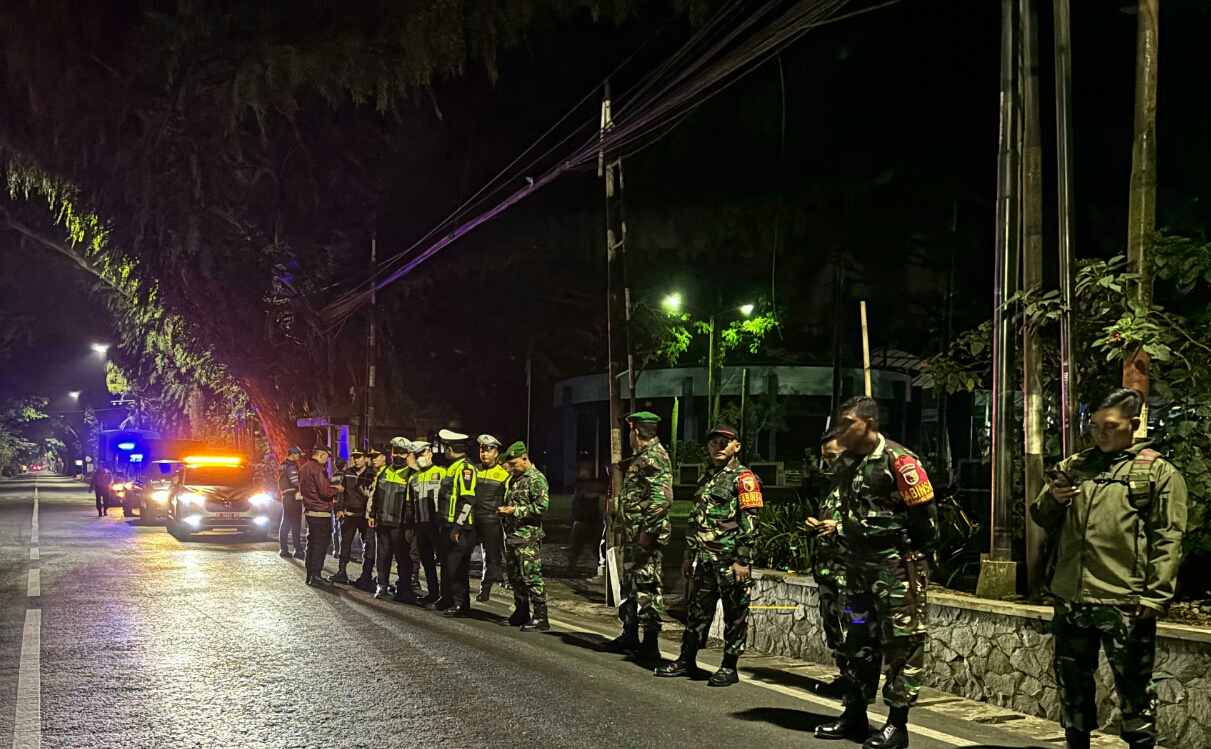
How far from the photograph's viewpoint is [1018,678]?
22.1ft

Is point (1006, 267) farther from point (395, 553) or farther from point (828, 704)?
point (395, 553)

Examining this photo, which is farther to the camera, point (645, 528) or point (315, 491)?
point (315, 491)

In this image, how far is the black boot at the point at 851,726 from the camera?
602 centimetres

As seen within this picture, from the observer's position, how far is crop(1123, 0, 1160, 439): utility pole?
24.3 ft

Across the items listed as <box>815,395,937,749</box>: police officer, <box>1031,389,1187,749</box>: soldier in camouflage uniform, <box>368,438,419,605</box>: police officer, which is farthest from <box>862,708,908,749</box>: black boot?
<box>368,438,419,605</box>: police officer

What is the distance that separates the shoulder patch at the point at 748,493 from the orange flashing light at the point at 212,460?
16.2 meters

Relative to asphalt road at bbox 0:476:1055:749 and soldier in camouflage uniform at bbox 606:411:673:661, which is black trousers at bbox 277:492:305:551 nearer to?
asphalt road at bbox 0:476:1055:749

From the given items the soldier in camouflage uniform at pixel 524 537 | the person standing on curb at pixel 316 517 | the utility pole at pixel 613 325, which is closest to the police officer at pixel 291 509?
the person standing on curb at pixel 316 517

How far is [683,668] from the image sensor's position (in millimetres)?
7754

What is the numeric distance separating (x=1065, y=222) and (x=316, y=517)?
9156mm

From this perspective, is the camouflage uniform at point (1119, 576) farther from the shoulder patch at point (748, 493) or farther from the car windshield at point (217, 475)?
the car windshield at point (217, 475)

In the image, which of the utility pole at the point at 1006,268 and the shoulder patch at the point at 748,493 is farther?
the utility pole at the point at 1006,268

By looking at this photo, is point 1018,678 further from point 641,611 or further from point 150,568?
point 150,568

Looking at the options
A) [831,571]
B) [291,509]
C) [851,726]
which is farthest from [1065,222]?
[291,509]
